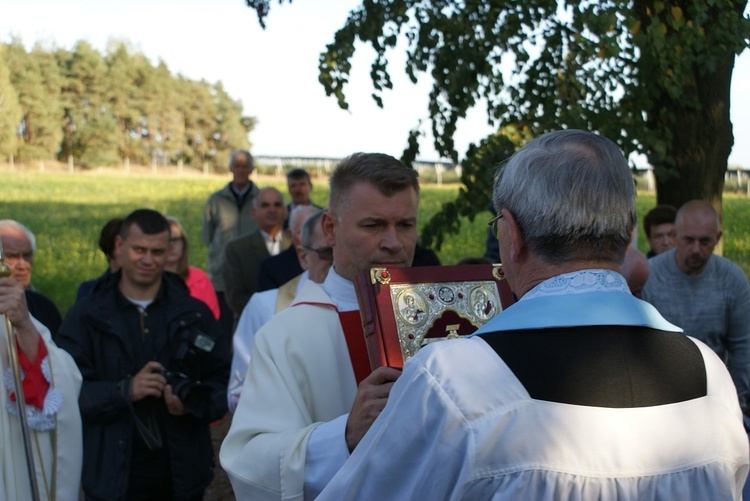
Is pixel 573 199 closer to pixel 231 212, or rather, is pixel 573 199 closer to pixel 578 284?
pixel 578 284

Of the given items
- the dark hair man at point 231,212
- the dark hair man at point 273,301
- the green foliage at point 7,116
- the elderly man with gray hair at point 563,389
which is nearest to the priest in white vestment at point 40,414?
the dark hair man at point 273,301

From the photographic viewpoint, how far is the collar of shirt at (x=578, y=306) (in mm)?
1798

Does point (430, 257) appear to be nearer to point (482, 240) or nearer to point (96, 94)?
point (482, 240)

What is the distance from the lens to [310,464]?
247 cm

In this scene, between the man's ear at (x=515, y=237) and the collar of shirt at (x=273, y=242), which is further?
the collar of shirt at (x=273, y=242)

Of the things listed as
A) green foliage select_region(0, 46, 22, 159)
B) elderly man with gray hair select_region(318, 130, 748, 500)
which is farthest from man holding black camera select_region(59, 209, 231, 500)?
green foliage select_region(0, 46, 22, 159)

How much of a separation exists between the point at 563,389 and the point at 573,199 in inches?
14.7

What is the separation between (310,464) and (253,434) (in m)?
0.30

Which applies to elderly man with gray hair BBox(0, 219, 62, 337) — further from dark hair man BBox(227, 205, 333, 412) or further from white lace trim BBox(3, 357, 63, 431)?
dark hair man BBox(227, 205, 333, 412)

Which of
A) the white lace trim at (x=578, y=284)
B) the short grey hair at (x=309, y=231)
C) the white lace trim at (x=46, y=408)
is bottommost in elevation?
the white lace trim at (x=46, y=408)

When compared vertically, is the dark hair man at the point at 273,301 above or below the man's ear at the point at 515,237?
below

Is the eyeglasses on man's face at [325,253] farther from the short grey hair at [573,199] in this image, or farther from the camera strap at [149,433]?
the short grey hair at [573,199]

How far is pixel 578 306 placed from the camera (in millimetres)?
1810

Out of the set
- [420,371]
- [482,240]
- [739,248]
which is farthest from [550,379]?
[482,240]
